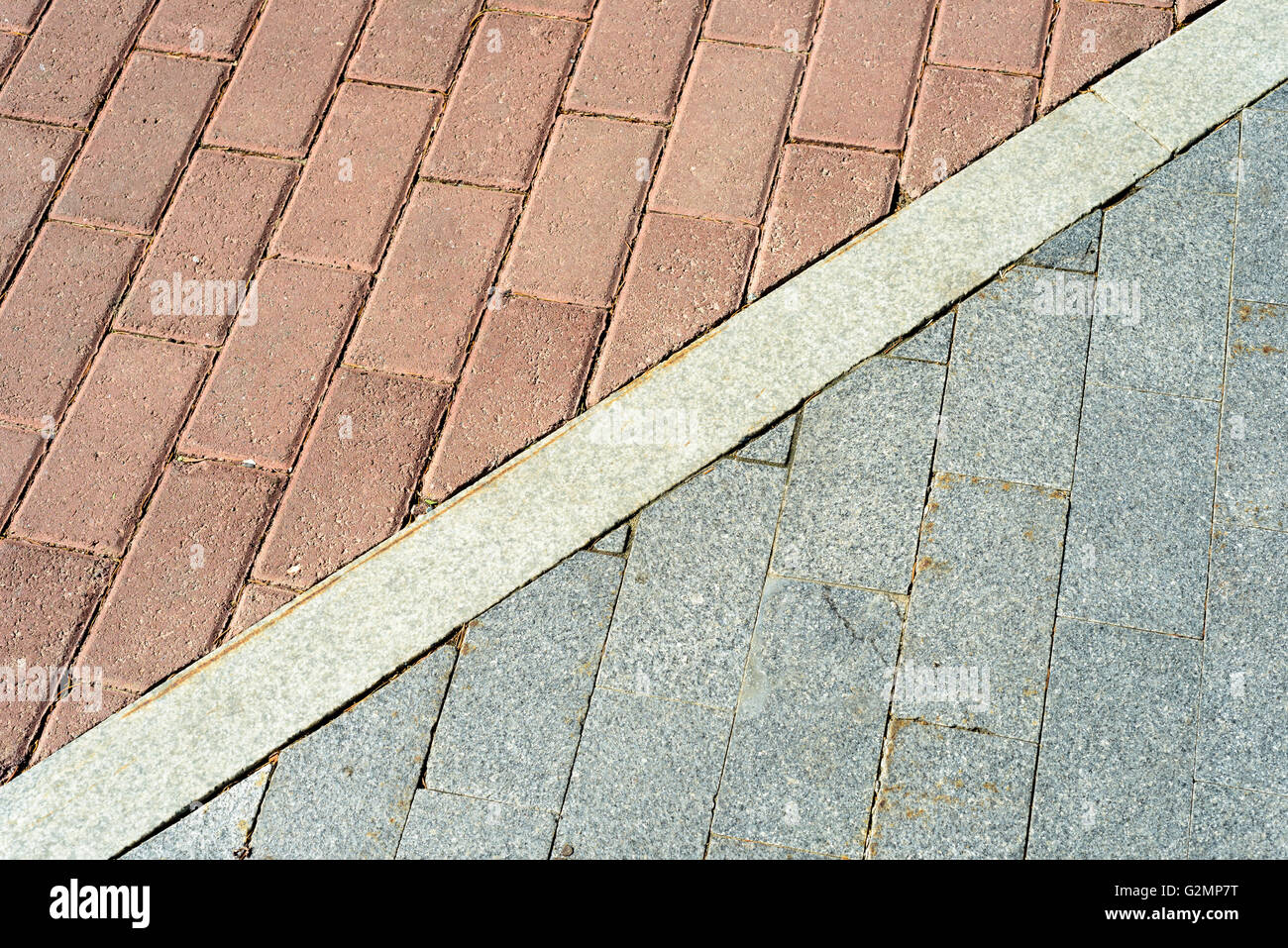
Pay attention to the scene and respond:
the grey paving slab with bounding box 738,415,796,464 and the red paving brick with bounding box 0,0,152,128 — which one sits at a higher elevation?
the red paving brick with bounding box 0,0,152,128

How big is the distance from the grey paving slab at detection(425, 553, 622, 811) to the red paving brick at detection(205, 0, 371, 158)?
2038mm

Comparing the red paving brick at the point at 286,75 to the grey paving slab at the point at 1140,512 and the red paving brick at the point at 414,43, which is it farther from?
the grey paving slab at the point at 1140,512

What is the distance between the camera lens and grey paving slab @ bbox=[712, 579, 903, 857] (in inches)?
113

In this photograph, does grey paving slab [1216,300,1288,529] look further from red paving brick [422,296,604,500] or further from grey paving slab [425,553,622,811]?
red paving brick [422,296,604,500]

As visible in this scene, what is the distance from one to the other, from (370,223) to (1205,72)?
303 centimetres

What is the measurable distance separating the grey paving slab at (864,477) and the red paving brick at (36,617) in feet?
7.09

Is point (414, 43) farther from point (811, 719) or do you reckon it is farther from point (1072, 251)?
point (811, 719)

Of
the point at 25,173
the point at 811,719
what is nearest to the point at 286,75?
the point at 25,173

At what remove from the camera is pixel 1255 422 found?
323cm

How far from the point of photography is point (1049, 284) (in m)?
3.50

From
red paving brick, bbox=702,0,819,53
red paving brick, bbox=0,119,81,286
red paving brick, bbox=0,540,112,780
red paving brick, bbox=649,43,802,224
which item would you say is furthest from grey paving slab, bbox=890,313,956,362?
red paving brick, bbox=0,119,81,286

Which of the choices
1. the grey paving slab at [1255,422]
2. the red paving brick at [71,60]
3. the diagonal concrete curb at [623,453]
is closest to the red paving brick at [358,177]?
the red paving brick at [71,60]
